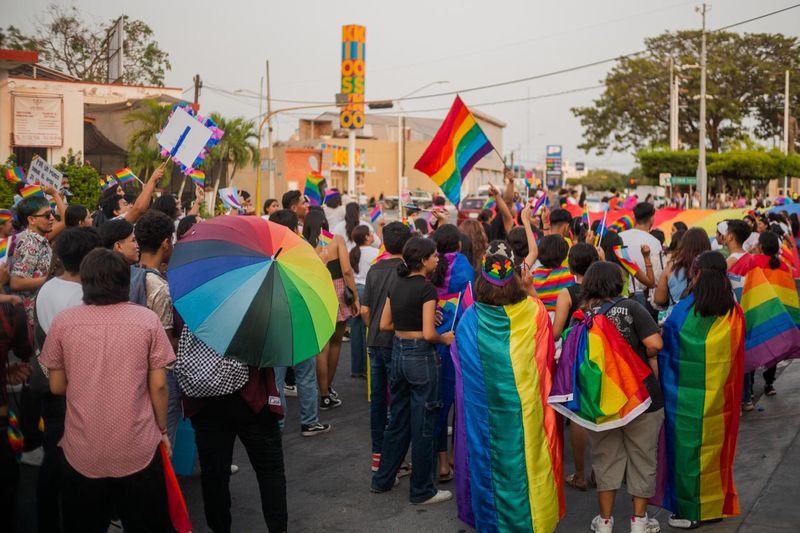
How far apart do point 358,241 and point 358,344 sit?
119 centimetres

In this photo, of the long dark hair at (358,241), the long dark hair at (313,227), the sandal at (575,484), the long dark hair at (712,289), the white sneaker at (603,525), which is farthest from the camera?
the long dark hair at (358,241)

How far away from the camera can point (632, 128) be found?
185ft

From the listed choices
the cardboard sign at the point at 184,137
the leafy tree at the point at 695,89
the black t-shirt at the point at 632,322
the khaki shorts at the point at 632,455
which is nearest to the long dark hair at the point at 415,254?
the black t-shirt at the point at 632,322

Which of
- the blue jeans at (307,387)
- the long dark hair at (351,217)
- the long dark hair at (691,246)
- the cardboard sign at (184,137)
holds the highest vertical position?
the cardboard sign at (184,137)

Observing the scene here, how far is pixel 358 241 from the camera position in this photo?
9.20 metres

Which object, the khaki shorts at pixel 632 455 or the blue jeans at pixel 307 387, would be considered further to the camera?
the blue jeans at pixel 307 387

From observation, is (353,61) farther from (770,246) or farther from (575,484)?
(575,484)

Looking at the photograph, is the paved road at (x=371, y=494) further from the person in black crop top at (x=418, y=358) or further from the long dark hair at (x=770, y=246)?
the long dark hair at (x=770, y=246)

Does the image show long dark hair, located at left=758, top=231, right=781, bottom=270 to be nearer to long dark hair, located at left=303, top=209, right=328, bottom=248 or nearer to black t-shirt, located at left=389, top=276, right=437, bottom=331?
black t-shirt, located at left=389, top=276, right=437, bottom=331

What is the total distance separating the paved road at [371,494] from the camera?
550 cm

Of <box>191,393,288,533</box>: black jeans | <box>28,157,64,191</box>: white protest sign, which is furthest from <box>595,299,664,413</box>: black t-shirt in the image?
<box>28,157,64,191</box>: white protest sign

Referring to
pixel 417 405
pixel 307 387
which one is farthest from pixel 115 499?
pixel 307 387

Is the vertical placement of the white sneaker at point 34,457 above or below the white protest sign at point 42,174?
below

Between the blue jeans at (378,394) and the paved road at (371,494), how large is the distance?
32cm
